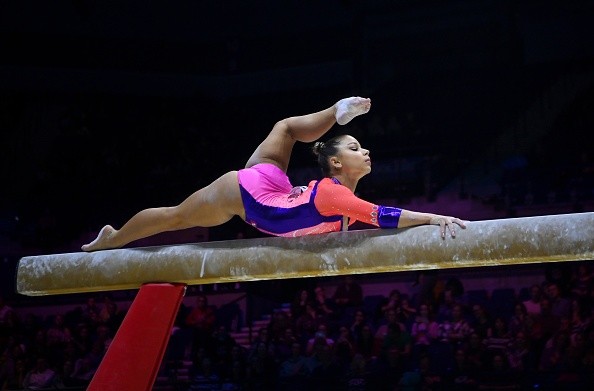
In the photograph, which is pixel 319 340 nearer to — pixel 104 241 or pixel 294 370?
pixel 294 370

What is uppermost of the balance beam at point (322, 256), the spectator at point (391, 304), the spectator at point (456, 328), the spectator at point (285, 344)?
the balance beam at point (322, 256)

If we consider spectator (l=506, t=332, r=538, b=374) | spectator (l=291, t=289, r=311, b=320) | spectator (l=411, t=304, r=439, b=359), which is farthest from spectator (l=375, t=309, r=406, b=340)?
spectator (l=506, t=332, r=538, b=374)

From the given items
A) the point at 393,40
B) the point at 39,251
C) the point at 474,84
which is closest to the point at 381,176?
the point at 474,84

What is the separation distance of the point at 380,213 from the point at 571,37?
814 cm

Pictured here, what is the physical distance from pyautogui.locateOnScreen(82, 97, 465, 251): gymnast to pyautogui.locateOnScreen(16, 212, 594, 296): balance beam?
13 cm

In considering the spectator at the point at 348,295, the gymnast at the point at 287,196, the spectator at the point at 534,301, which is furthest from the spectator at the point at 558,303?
the gymnast at the point at 287,196

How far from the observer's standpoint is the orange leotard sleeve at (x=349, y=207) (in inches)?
123

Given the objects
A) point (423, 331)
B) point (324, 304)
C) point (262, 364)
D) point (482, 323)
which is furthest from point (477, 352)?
point (262, 364)

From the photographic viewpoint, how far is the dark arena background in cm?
633

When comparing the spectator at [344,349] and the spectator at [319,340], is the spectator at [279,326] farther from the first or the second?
the spectator at [344,349]

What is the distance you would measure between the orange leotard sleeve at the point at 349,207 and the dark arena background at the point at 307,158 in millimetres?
2930

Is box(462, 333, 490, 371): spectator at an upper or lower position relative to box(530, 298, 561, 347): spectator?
lower

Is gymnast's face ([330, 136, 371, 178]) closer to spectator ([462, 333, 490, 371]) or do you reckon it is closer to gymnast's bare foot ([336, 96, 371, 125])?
gymnast's bare foot ([336, 96, 371, 125])

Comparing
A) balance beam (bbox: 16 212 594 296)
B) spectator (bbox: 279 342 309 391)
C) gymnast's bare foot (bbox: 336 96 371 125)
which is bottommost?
spectator (bbox: 279 342 309 391)
